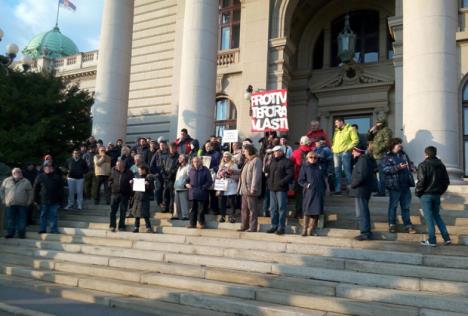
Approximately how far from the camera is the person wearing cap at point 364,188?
838cm

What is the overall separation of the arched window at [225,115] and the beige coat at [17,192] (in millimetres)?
9253

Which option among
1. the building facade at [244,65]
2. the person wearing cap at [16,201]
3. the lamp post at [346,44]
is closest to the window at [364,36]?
the building facade at [244,65]

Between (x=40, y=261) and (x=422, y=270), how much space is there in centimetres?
751

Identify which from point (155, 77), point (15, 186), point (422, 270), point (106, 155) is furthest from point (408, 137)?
point (155, 77)

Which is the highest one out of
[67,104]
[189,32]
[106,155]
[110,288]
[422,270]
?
[189,32]

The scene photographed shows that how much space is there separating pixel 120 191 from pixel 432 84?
7754 millimetres

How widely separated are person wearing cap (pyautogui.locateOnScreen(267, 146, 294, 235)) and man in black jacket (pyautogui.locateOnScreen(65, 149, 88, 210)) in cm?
654

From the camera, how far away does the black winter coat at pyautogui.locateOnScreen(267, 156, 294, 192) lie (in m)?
9.53

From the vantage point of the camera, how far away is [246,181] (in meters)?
9.94

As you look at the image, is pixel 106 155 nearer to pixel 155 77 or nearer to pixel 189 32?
pixel 189 32

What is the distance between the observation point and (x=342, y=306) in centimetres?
635

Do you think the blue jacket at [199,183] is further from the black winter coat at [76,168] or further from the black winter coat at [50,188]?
the black winter coat at [76,168]

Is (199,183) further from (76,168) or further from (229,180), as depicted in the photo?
(76,168)

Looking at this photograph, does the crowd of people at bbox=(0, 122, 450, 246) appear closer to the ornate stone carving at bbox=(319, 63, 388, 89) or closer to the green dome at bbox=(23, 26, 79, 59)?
the ornate stone carving at bbox=(319, 63, 388, 89)
